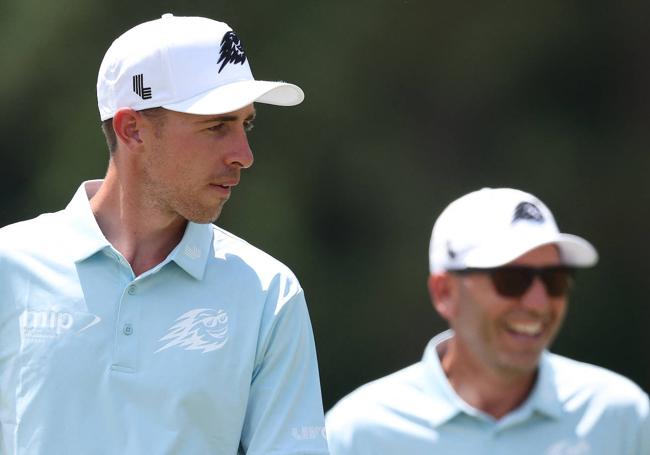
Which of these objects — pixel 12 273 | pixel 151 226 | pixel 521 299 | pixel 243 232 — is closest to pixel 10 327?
pixel 12 273

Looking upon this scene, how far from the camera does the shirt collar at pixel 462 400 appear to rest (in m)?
3.88

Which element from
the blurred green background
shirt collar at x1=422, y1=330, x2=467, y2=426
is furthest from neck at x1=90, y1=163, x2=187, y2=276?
the blurred green background

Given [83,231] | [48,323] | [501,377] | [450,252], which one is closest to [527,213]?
[450,252]

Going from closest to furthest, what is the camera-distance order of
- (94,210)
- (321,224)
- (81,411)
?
1. (81,411)
2. (94,210)
3. (321,224)

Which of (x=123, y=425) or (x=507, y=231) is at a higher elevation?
(x=507, y=231)

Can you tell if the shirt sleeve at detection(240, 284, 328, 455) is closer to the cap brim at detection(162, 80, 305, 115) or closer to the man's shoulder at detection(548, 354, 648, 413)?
the cap brim at detection(162, 80, 305, 115)

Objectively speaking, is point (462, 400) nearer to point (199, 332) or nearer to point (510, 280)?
point (510, 280)

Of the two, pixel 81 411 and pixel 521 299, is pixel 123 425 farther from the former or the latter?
pixel 521 299

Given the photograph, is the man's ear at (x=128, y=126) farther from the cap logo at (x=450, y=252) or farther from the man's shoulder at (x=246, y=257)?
the cap logo at (x=450, y=252)

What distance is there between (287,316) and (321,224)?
3.37 metres

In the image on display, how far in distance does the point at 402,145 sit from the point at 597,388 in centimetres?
320

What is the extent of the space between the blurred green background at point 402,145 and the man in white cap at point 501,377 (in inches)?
110

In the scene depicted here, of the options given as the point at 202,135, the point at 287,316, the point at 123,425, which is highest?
the point at 202,135

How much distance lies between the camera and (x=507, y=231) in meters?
3.97
